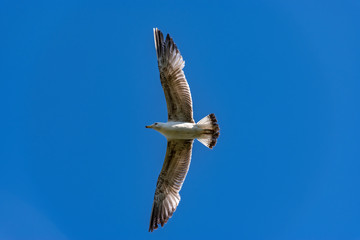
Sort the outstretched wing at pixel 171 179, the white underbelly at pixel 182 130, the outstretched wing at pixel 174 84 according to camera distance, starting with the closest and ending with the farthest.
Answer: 1. the white underbelly at pixel 182 130
2. the outstretched wing at pixel 174 84
3. the outstretched wing at pixel 171 179

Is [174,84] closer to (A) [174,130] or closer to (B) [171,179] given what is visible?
(A) [174,130]

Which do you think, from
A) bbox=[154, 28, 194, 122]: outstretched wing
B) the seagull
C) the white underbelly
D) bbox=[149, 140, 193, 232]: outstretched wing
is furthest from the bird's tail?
bbox=[149, 140, 193, 232]: outstretched wing

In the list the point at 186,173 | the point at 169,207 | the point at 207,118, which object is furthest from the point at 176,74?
the point at 169,207

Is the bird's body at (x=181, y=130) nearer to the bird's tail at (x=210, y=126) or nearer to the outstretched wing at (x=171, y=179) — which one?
the bird's tail at (x=210, y=126)

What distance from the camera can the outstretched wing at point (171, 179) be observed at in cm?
1281

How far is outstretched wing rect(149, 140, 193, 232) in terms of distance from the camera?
1281cm

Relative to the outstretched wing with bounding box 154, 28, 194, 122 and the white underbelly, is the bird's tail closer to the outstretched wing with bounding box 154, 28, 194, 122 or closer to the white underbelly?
the white underbelly

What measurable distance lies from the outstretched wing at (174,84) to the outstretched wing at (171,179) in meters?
0.76

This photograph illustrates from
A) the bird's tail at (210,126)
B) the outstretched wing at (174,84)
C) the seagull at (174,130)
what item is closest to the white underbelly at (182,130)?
the seagull at (174,130)

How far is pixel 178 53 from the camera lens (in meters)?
12.7

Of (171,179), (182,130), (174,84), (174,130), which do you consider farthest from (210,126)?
(171,179)

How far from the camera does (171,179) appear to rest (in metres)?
13.0

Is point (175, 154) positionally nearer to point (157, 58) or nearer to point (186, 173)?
point (186, 173)

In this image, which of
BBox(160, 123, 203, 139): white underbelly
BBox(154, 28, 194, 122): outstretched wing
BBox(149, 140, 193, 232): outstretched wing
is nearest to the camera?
BBox(160, 123, 203, 139): white underbelly
